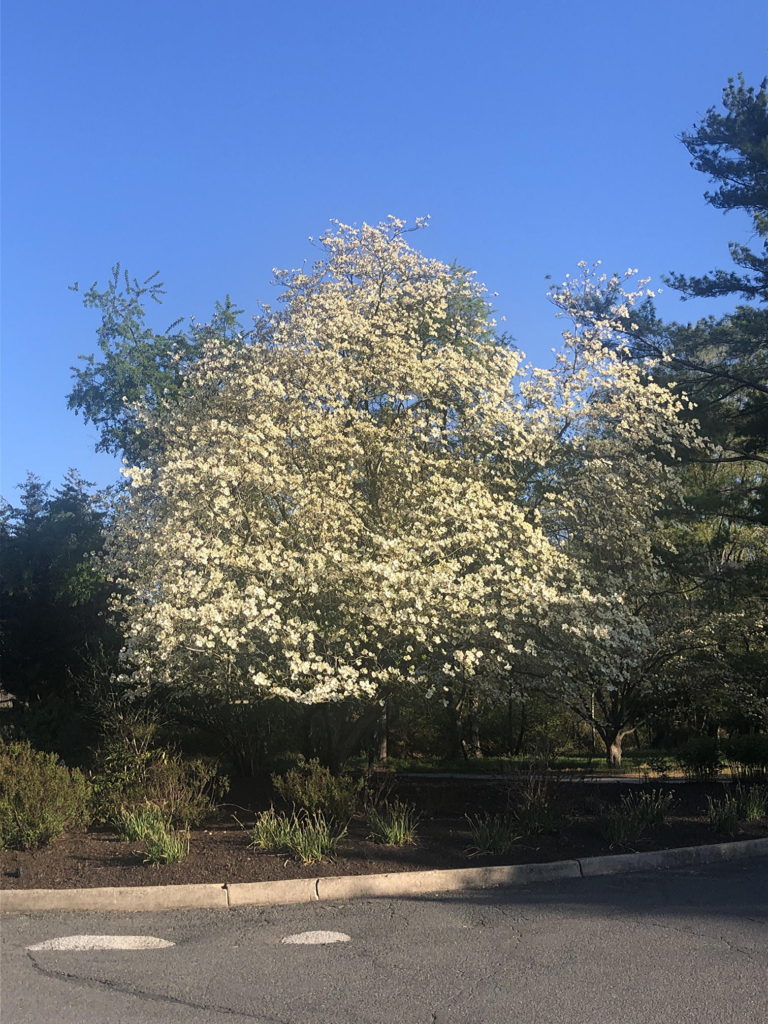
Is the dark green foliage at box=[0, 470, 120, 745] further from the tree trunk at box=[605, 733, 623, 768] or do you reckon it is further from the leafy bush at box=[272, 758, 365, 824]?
the tree trunk at box=[605, 733, 623, 768]

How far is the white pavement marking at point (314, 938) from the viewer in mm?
5605

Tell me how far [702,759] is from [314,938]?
8915 millimetres

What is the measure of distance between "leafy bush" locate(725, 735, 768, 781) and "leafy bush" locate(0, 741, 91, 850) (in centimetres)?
896

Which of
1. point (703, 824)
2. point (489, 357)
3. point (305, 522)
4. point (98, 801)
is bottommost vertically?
point (703, 824)

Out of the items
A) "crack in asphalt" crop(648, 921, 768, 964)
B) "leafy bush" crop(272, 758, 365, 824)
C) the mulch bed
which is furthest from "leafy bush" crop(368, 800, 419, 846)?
"crack in asphalt" crop(648, 921, 768, 964)

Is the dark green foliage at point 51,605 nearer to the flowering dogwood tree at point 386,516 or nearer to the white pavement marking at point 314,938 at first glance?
the flowering dogwood tree at point 386,516

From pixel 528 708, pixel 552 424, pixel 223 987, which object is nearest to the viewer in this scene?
pixel 223 987

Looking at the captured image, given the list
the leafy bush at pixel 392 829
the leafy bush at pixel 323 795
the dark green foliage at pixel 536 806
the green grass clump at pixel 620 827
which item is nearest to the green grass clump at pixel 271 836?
the leafy bush at pixel 323 795

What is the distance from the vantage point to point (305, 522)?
9.52m

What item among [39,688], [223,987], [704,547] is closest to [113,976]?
[223,987]

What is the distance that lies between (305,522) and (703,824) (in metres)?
5.55

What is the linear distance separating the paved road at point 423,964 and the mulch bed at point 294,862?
59 centimetres

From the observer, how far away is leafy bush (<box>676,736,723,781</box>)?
505 inches

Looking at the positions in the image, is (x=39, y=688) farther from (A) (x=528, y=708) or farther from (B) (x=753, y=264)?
(B) (x=753, y=264)
